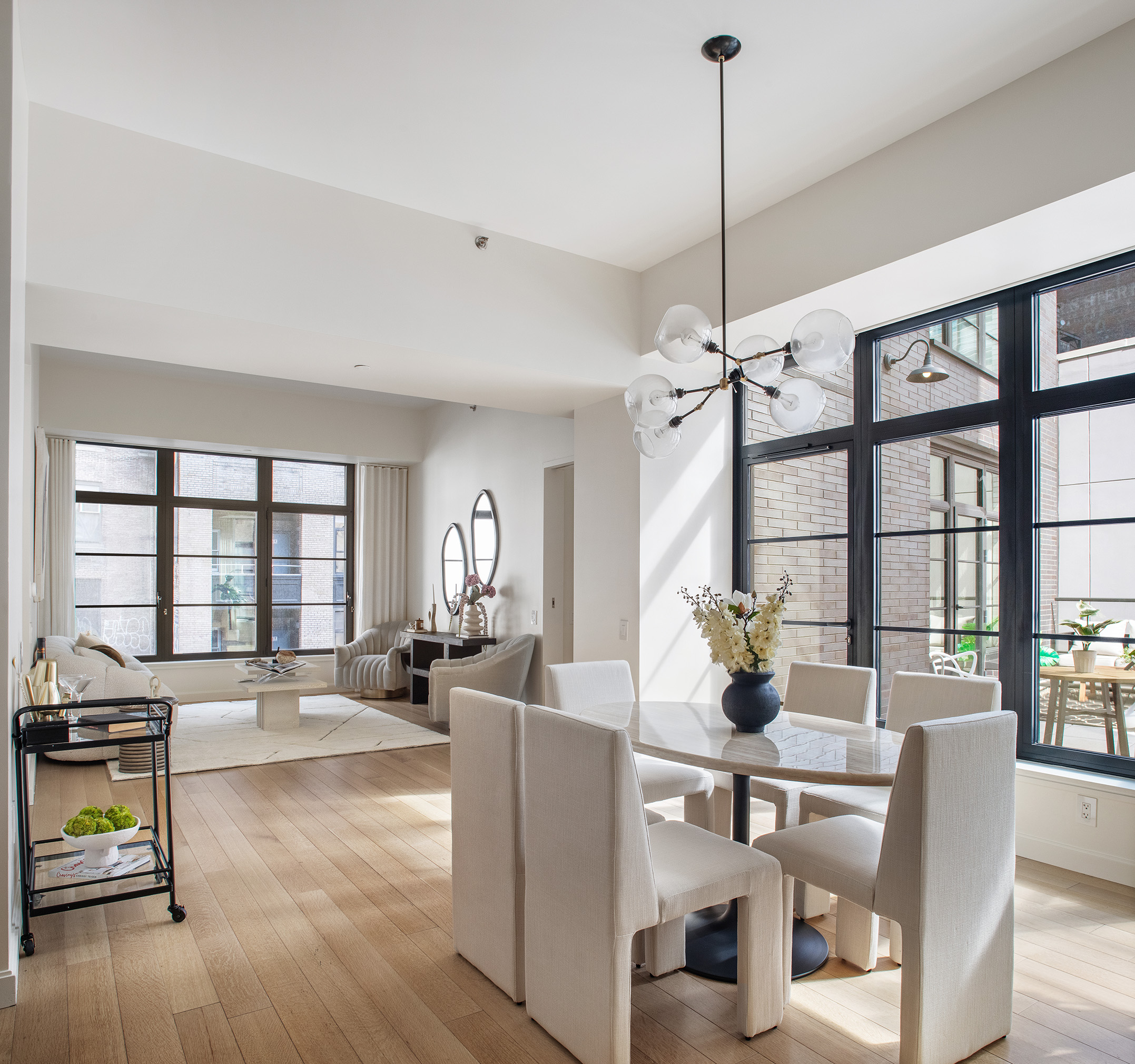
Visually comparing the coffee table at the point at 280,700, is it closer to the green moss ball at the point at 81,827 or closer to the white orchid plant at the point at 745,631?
the green moss ball at the point at 81,827

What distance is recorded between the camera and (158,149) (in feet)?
11.0

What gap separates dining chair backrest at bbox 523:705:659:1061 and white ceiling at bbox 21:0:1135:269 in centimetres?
A: 228

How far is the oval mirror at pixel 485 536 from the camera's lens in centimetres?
720

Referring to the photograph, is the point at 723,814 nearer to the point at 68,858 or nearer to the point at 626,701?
the point at 626,701

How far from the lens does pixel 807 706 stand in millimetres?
3482

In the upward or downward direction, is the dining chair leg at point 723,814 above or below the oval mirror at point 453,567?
below

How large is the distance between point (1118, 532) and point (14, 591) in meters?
4.02

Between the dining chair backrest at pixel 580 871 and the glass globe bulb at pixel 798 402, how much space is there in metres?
1.28

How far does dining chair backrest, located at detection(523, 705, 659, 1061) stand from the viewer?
1837 millimetres

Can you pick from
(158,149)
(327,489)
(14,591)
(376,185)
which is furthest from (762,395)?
(327,489)

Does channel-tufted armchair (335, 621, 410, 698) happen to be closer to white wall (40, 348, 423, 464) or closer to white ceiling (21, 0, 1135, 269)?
white wall (40, 348, 423, 464)

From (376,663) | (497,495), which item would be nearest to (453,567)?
(497,495)

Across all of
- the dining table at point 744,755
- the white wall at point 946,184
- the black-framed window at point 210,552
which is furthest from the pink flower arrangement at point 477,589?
the dining table at point 744,755

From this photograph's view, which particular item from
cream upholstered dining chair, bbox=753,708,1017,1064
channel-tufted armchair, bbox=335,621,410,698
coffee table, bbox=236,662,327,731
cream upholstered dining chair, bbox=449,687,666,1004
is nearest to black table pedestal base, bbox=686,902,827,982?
cream upholstered dining chair, bbox=449,687,666,1004
